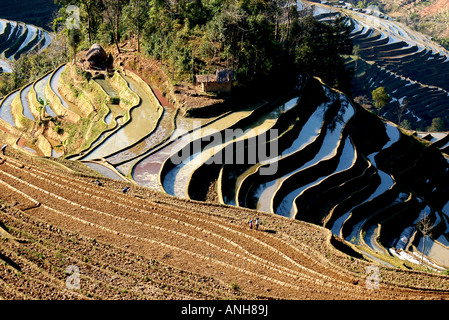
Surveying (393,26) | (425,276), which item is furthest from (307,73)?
(393,26)

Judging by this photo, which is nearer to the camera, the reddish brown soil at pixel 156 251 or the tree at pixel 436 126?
the reddish brown soil at pixel 156 251

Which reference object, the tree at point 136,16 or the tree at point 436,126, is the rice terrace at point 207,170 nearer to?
the tree at point 136,16

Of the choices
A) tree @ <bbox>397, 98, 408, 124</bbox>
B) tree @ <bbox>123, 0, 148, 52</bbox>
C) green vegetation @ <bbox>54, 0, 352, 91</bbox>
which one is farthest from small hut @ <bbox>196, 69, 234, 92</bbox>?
tree @ <bbox>397, 98, 408, 124</bbox>

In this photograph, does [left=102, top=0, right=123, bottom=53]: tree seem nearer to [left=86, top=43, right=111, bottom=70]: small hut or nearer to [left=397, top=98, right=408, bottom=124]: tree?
[left=86, top=43, right=111, bottom=70]: small hut

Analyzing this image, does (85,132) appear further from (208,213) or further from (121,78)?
(208,213)

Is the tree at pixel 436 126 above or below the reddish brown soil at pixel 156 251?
above

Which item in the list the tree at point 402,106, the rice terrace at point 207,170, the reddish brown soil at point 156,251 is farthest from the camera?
the tree at point 402,106

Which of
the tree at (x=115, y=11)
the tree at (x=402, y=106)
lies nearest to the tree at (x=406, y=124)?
the tree at (x=402, y=106)
